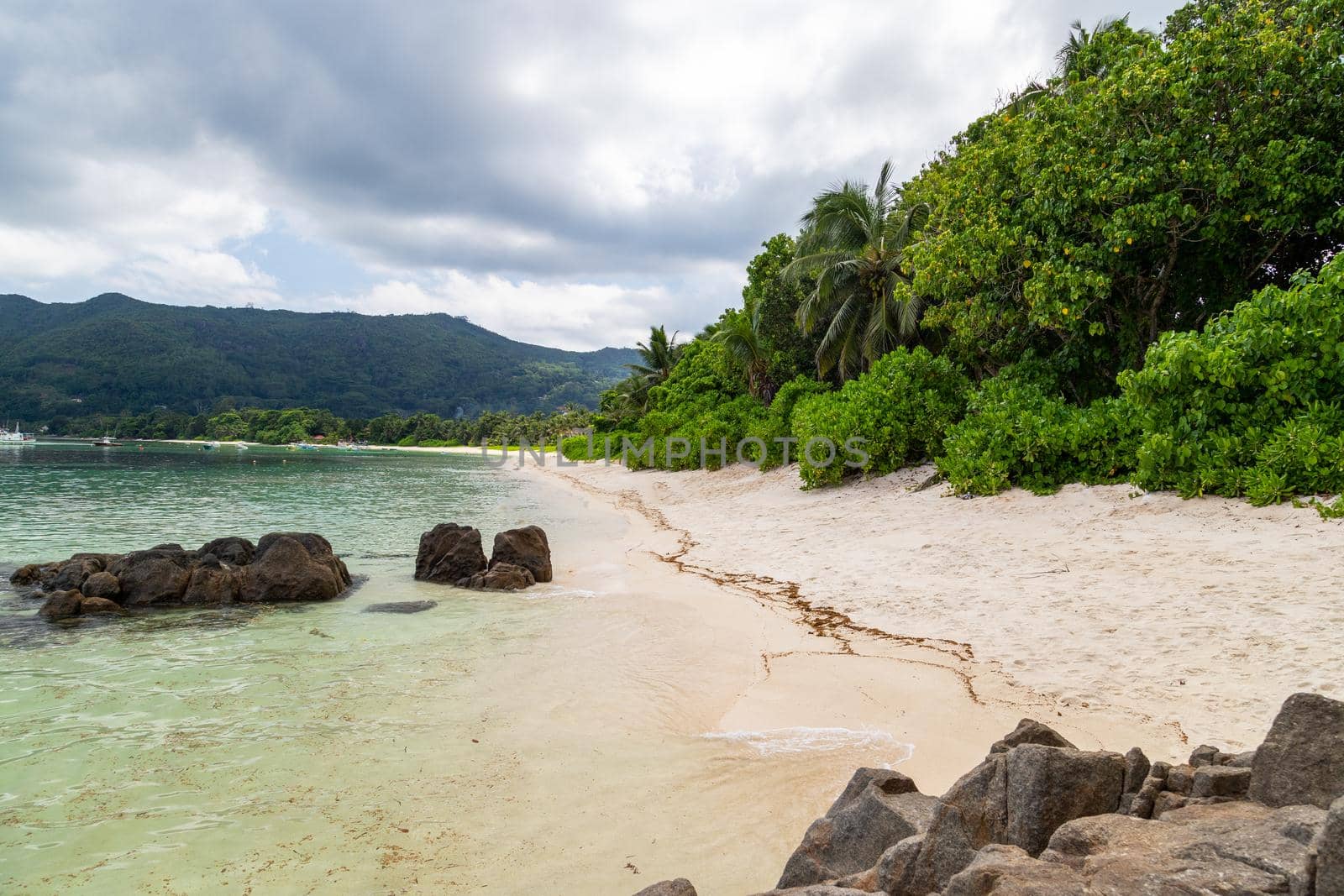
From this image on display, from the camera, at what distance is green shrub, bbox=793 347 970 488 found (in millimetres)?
17734

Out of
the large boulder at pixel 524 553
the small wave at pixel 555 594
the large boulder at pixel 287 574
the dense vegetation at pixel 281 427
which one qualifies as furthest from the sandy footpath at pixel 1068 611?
the dense vegetation at pixel 281 427

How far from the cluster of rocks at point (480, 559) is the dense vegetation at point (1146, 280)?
30.1 feet

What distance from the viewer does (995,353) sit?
17.5m

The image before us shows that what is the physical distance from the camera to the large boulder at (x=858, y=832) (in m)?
3.22

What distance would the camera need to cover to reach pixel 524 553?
1245 centimetres

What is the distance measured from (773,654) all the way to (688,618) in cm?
185

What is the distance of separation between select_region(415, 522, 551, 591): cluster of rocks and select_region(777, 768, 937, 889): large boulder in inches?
353

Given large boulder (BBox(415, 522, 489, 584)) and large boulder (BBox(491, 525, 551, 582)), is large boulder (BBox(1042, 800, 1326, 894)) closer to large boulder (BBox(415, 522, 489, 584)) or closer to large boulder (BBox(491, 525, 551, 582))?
large boulder (BBox(491, 525, 551, 582))

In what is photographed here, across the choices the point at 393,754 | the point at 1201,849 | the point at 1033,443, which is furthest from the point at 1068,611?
the point at 393,754

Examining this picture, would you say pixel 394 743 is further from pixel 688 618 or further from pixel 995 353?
pixel 995 353

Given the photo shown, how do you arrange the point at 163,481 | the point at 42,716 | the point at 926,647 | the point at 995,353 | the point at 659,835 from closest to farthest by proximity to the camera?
the point at 659,835, the point at 42,716, the point at 926,647, the point at 995,353, the point at 163,481

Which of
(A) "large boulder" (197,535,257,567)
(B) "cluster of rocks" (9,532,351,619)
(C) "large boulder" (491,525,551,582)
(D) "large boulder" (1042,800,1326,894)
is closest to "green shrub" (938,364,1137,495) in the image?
(C) "large boulder" (491,525,551,582)

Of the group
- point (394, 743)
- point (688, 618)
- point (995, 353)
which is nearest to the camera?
point (394, 743)

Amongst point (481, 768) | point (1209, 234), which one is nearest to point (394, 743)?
point (481, 768)
